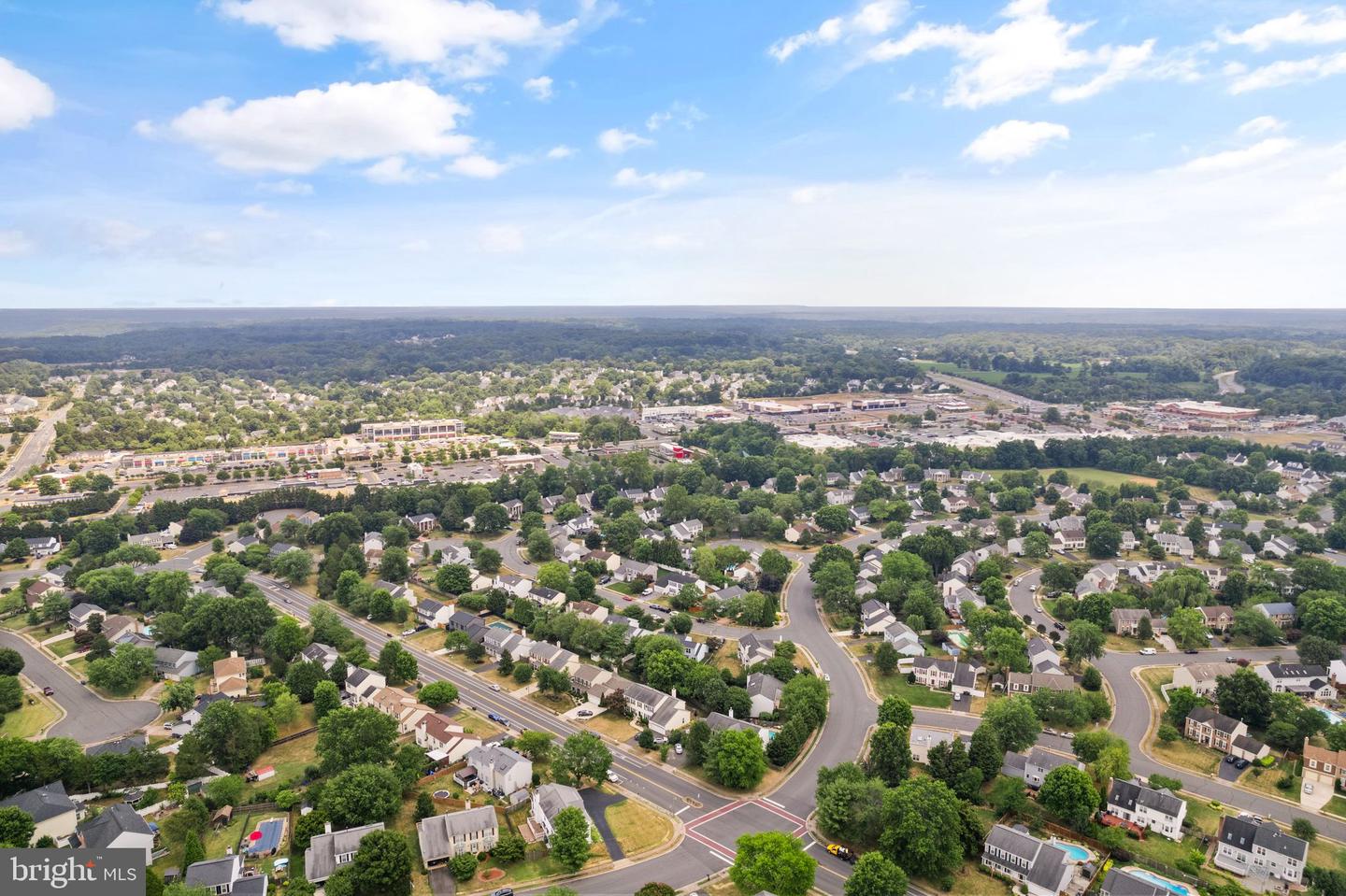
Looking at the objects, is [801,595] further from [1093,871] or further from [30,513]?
[30,513]

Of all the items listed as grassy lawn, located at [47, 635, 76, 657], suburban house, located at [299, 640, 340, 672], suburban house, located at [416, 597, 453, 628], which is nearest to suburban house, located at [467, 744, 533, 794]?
suburban house, located at [299, 640, 340, 672]

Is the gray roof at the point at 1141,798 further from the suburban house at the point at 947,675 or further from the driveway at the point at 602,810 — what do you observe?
the driveway at the point at 602,810

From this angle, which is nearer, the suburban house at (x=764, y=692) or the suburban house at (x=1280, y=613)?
the suburban house at (x=764, y=692)

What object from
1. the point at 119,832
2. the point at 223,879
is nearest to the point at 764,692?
the point at 223,879

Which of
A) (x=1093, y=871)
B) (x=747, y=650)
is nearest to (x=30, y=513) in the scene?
(x=747, y=650)

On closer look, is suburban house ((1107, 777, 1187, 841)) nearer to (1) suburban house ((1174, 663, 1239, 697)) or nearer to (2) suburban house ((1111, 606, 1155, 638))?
(1) suburban house ((1174, 663, 1239, 697))

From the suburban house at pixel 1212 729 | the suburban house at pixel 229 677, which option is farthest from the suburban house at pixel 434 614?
the suburban house at pixel 1212 729
